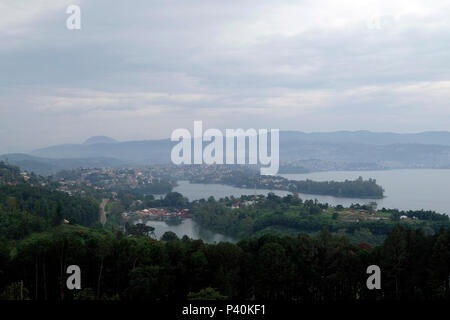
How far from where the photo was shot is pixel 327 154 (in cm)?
6412

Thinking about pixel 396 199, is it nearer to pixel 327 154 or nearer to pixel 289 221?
pixel 289 221

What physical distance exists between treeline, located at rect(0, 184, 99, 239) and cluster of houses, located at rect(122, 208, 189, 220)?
3.96 metres

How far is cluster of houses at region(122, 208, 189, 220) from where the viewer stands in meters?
23.8

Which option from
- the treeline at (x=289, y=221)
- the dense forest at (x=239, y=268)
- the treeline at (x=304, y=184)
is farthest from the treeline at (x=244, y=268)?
the treeline at (x=304, y=184)

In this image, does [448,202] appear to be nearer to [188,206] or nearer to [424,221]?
[424,221]

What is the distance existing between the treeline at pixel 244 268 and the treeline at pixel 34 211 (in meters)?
5.52

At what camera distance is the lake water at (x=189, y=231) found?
18.4m

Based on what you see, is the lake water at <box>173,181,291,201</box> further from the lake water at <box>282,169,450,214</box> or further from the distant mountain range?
the distant mountain range

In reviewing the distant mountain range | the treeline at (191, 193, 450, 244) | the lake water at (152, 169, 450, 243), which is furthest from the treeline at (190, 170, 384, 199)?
the treeline at (191, 193, 450, 244)

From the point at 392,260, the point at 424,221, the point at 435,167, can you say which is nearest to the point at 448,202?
the point at 424,221

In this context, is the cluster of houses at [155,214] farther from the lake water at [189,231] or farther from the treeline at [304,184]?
the treeline at [304,184]

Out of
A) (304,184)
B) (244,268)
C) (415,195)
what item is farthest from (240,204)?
(244,268)

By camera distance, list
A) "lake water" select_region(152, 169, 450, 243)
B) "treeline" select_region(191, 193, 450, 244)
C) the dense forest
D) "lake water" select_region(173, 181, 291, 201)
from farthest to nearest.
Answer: "lake water" select_region(173, 181, 291, 201)
"lake water" select_region(152, 169, 450, 243)
"treeline" select_region(191, 193, 450, 244)
the dense forest
